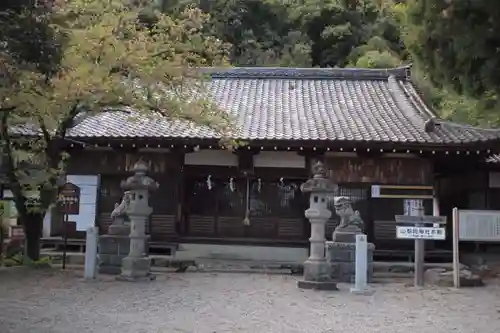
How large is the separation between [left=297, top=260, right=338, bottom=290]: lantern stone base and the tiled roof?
170 inches

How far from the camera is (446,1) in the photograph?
7477 mm

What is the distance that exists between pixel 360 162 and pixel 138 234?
686 cm

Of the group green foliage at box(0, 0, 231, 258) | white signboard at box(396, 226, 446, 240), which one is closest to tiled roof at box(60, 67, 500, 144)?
green foliage at box(0, 0, 231, 258)

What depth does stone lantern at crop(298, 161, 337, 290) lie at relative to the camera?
452 inches

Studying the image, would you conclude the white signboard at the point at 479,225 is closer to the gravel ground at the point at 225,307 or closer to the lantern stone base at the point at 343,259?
the gravel ground at the point at 225,307

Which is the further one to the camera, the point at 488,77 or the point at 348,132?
the point at 348,132

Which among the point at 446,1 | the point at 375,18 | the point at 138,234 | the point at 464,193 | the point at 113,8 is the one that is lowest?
the point at 138,234

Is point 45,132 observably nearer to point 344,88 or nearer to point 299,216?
point 299,216

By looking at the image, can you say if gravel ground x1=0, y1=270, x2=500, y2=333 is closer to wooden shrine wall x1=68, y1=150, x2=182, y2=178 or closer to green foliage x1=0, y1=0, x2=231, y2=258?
green foliage x1=0, y1=0, x2=231, y2=258

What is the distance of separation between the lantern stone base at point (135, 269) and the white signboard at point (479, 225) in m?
7.01

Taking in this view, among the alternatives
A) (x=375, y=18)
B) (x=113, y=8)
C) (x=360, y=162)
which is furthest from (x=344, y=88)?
(x=375, y=18)

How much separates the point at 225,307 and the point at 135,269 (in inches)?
139

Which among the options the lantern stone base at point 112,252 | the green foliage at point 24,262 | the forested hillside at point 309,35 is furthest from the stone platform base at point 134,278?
the forested hillside at point 309,35

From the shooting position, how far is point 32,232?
13852 millimetres
